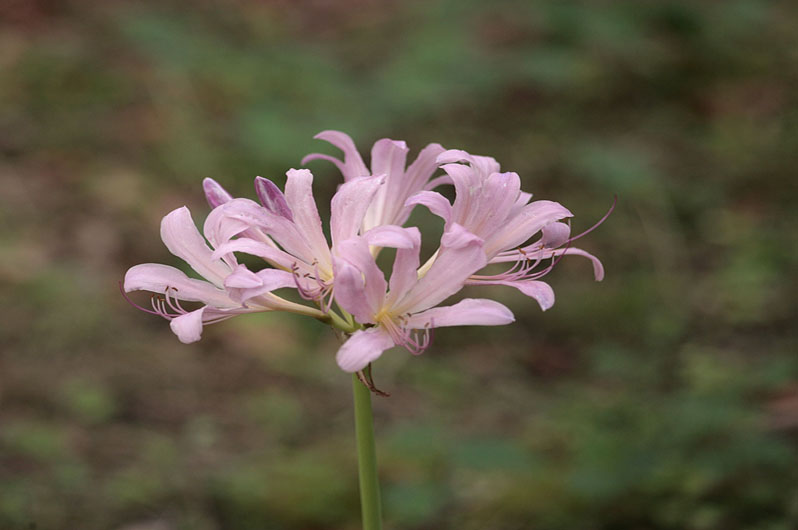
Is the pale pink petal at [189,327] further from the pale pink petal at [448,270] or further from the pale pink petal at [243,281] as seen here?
the pale pink petal at [448,270]

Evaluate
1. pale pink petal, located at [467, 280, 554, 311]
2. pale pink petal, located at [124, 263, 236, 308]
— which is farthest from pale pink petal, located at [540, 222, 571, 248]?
pale pink petal, located at [124, 263, 236, 308]

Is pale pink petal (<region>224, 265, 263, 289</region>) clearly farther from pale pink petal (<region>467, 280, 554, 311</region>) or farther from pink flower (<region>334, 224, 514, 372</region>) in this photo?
pale pink petal (<region>467, 280, 554, 311</region>)

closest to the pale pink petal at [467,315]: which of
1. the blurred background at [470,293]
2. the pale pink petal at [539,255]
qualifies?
the pale pink petal at [539,255]

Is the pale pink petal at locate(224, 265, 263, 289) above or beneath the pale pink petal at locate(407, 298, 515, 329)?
above

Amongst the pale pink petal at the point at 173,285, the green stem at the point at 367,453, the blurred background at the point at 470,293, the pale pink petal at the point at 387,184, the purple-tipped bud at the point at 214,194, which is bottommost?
the green stem at the point at 367,453

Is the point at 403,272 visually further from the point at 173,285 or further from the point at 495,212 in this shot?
the point at 173,285

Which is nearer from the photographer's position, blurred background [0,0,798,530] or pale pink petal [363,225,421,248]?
pale pink petal [363,225,421,248]

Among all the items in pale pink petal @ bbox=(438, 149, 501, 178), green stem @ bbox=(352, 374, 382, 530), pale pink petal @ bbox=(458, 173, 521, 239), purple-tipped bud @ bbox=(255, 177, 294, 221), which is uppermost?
pale pink petal @ bbox=(438, 149, 501, 178)

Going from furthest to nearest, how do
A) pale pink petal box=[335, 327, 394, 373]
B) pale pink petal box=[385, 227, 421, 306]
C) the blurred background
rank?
the blurred background < pale pink petal box=[385, 227, 421, 306] < pale pink petal box=[335, 327, 394, 373]
